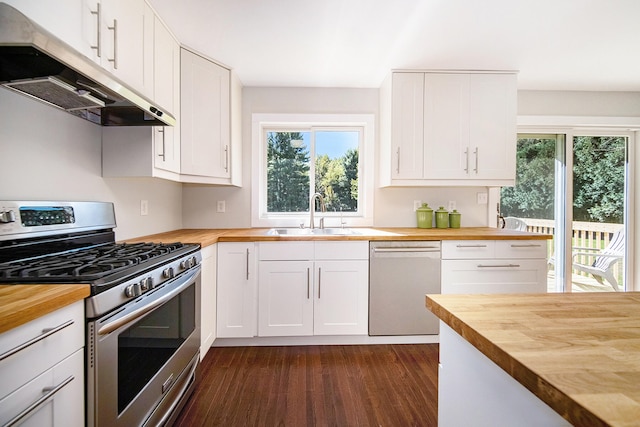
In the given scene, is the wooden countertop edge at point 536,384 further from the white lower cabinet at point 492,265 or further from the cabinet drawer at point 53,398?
the white lower cabinet at point 492,265

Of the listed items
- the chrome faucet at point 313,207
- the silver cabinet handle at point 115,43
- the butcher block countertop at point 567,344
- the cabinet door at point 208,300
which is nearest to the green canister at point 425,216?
the chrome faucet at point 313,207

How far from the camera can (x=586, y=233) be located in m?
3.12

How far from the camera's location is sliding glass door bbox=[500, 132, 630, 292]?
121 inches

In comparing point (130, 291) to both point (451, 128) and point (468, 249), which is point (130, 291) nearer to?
point (468, 249)

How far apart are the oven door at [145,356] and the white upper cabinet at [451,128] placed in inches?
74.8

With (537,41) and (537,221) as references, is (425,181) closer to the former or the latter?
(537,41)

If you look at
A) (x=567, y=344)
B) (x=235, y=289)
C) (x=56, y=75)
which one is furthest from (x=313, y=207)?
(x=567, y=344)

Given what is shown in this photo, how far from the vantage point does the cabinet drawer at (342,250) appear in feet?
7.66

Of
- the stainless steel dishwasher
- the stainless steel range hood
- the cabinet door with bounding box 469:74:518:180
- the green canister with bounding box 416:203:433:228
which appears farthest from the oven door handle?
the cabinet door with bounding box 469:74:518:180

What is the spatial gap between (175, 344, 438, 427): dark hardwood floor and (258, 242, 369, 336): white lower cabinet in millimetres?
194

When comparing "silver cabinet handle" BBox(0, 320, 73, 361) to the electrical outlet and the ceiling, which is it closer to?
the electrical outlet

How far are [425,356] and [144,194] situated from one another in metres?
2.38

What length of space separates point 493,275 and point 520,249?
0.97ft

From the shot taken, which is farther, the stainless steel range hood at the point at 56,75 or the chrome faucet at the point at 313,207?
the chrome faucet at the point at 313,207
